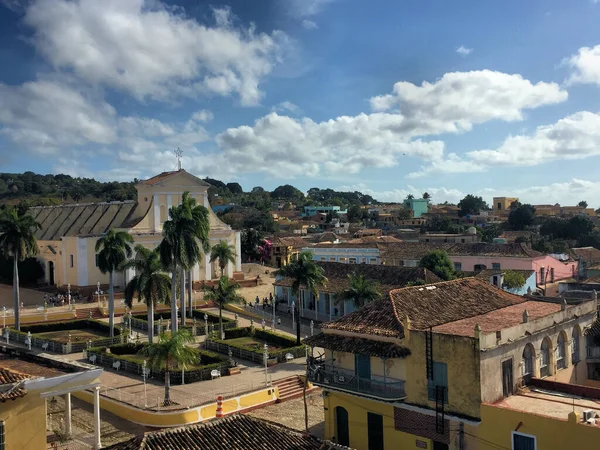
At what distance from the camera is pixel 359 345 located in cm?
2064

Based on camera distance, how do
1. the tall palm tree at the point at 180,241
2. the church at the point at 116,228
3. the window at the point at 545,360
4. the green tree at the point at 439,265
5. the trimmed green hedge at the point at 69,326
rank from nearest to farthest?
1. the window at the point at 545,360
2. the tall palm tree at the point at 180,241
3. the trimmed green hedge at the point at 69,326
4. the green tree at the point at 439,265
5. the church at the point at 116,228

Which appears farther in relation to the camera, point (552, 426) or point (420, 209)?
point (420, 209)

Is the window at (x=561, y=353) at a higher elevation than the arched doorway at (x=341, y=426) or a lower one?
higher

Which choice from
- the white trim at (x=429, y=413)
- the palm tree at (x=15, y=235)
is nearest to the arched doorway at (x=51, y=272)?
the palm tree at (x=15, y=235)

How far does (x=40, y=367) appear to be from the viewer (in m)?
20.0

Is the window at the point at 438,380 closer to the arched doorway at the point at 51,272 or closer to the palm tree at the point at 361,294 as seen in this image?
the palm tree at the point at 361,294

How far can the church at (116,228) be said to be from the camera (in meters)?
51.8

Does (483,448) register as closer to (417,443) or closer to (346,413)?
(417,443)

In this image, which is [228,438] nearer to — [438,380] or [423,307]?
[438,380]

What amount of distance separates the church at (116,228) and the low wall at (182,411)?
87.7ft

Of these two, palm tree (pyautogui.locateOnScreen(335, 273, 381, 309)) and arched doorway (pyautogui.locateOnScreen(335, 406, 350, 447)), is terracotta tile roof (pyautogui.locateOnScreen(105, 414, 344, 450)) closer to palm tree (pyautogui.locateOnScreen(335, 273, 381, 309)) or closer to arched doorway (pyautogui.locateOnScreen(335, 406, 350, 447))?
arched doorway (pyautogui.locateOnScreen(335, 406, 350, 447))

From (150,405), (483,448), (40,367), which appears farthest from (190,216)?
(483,448)

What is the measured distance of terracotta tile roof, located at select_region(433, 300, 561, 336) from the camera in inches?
768

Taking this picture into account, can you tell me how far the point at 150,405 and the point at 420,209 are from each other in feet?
434
